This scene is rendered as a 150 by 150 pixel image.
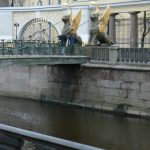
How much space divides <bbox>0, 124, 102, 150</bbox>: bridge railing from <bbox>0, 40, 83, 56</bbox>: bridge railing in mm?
19080

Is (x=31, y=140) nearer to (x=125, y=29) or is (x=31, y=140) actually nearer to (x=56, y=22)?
(x=56, y=22)

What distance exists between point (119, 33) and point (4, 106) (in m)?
17.4

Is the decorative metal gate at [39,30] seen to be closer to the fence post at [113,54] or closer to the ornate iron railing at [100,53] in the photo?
the ornate iron railing at [100,53]

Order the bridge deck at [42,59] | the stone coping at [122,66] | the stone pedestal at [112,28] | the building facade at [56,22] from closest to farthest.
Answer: the bridge deck at [42,59] < the stone coping at [122,66] < the building facade at [56,22] < the stone pedestal at [112,28]

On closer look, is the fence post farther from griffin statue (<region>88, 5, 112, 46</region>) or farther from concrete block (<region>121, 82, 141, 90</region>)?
griffin statue (<region>88, 5, 112, 46</region>)

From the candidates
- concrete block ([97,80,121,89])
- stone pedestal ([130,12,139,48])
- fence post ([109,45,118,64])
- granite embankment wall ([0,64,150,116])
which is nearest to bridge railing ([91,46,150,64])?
fence post ([109,45,118,64])

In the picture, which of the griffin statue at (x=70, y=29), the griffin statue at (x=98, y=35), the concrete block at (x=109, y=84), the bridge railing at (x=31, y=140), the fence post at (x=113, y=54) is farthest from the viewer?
the griffin statue at (x=98, y=35)

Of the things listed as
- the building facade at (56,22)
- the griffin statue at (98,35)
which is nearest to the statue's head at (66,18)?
the griffin statue at (98,35)

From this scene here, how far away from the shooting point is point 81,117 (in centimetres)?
2472

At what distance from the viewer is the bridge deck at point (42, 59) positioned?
76.4 feet

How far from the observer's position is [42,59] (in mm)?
25391

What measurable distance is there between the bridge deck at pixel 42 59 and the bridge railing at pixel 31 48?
30cm

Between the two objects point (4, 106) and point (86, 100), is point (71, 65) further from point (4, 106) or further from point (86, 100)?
point (4, 106)

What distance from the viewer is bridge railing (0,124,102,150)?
3789 mm
